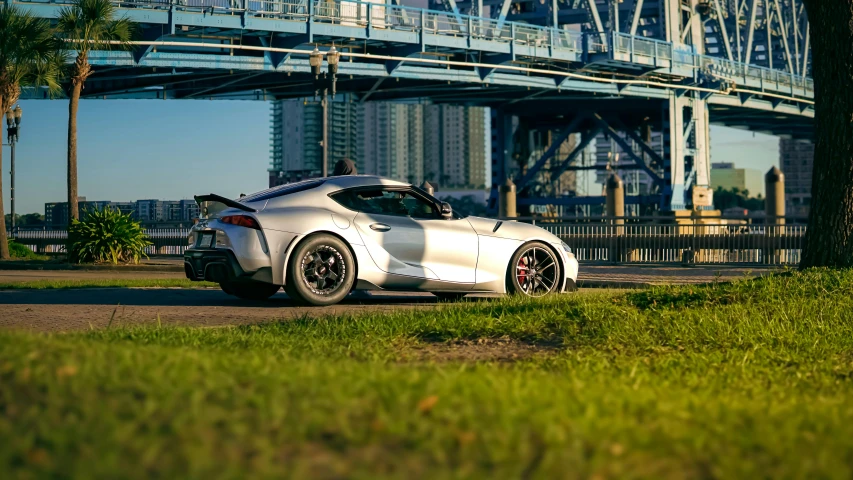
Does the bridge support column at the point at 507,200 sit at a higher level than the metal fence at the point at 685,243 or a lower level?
higher

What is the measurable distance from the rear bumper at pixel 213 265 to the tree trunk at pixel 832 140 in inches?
236

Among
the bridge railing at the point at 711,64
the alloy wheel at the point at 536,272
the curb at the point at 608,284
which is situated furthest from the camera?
the bridge railing at the point at 711,64

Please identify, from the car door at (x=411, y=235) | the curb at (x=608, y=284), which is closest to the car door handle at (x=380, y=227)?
the car door at (x=411, y=235)

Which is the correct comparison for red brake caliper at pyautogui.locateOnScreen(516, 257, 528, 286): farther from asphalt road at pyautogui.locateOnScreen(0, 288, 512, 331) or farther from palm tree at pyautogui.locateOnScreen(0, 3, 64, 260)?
palm tree at pyautogui.locateOnScreen(0, 3, 64, 260)

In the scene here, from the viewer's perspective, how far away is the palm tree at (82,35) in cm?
2944

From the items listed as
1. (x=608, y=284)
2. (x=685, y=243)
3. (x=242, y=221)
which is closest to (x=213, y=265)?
(x=242, y=221)

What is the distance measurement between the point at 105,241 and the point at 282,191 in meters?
15.8

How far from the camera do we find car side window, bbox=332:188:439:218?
36.2 ft

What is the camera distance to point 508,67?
47.4 meters

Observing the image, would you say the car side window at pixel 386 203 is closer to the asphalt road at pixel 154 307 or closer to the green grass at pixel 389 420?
the asphalt road at pixel 154 307

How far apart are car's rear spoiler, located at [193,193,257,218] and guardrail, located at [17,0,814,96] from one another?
87.6 feet

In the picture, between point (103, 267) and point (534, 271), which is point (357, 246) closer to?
point (534, 271)

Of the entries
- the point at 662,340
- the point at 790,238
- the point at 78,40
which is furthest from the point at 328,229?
the point at 78,40

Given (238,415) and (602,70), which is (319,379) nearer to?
(238,415)
